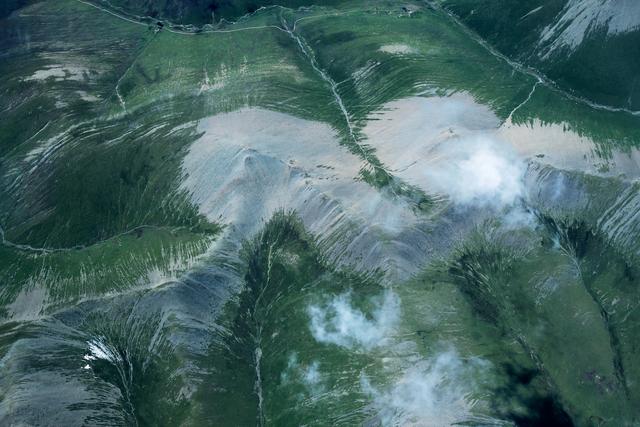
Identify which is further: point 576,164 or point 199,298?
point 576,164

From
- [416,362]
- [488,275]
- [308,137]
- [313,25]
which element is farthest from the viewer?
[313,25]

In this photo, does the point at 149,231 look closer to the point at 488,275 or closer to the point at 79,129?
the point at 79,129

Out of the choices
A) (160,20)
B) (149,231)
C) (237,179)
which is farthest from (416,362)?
(160,20)

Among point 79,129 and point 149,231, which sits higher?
point 79,129

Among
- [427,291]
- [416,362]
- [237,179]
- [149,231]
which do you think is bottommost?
[416,362]

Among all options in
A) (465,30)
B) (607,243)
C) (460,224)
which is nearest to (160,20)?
(465,30)

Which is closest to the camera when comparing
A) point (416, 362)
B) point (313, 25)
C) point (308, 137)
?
point (416, 362)

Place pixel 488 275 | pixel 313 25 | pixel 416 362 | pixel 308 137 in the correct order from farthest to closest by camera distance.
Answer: pixel 313 25 < pixel 308 137 < pixel 488 275 < pixel 416 362

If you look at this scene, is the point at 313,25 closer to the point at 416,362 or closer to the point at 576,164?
the point at 576,164

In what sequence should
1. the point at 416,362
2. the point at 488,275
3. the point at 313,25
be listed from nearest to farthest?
1. the point at 416,362
2. the point at 488,275
3. the point at 313,25
